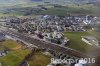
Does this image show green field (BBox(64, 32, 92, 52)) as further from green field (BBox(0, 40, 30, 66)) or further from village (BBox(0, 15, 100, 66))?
green field (BBox(0, 40, 30, 66))

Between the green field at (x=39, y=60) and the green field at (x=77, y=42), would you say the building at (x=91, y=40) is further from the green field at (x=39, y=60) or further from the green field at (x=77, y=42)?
the green field at (x=39, y=60)

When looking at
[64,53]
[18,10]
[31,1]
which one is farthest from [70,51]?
[31,1]

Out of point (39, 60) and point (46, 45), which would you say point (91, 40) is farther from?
point (39, 60)

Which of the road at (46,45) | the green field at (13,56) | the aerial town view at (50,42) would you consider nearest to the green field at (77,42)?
the aerial town view at (50,42)

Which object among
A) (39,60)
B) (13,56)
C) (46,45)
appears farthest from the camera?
(46,45)

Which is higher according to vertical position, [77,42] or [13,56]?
[13,56]

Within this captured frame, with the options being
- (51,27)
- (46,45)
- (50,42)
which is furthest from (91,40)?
(51,27)

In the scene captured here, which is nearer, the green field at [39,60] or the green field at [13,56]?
the green field at [13,56]

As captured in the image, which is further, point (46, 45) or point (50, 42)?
point (50, 42)
